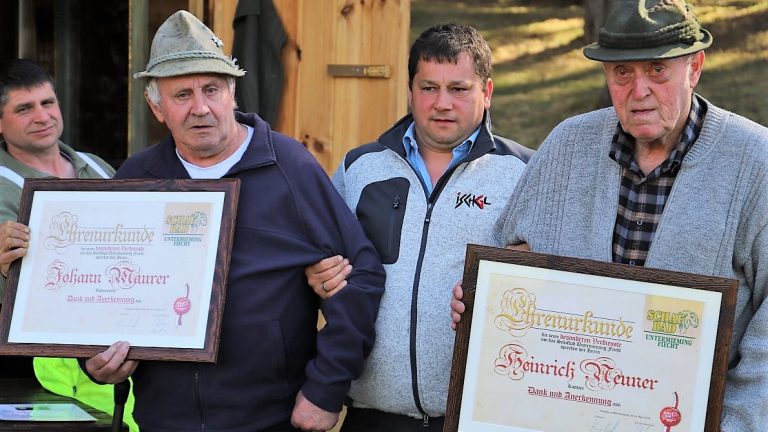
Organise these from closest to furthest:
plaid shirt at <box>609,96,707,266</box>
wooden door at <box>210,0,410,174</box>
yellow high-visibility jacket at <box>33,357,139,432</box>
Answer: plaid shirt at <box>609,96,707,266</box> → yellow high-visibility jacket at <box>33,357,139,432</box> → wooden door at <box>210,0,410,174</box>

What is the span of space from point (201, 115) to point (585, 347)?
4.60ft

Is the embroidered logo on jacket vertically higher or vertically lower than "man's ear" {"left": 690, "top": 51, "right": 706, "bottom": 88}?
lower

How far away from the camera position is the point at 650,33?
2635mm

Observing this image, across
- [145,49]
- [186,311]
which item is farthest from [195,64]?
[145,49]

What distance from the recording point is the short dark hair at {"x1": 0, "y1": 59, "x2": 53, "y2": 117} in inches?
168

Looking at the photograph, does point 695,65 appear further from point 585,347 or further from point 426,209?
point 426,209

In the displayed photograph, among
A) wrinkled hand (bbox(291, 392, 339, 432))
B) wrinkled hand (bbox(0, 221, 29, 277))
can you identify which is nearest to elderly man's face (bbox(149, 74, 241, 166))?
wrinkled hand (bbox(0, 221, 29, 277))

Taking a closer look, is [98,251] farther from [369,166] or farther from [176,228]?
[369,166]

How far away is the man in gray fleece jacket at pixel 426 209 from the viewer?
323 centimetres

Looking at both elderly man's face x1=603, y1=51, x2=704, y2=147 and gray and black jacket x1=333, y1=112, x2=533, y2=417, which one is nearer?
elderly man's face x1=603, y1=51, x2=704, y2=147

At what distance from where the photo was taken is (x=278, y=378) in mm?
3197

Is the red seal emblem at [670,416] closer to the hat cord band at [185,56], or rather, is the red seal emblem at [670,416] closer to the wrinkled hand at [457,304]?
the wrinkled hand at [457,304]

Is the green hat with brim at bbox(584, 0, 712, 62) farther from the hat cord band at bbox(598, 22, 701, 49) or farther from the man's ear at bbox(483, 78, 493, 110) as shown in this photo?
the man's ear at bbox(483, 78, 493, 110)

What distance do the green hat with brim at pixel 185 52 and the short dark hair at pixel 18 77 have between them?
126 cm
